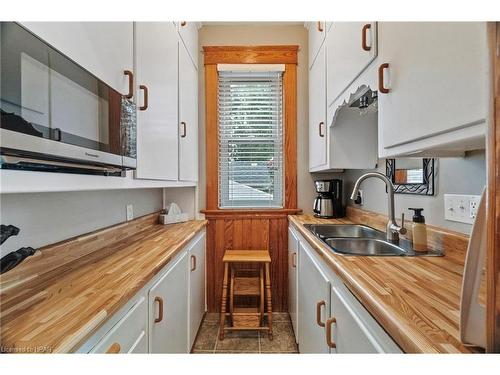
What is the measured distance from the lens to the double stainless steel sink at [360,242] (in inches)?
53.9

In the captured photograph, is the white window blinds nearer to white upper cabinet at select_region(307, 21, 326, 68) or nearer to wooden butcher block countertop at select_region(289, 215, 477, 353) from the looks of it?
white upper cabinet at select_region(307, 21, 326, 68)

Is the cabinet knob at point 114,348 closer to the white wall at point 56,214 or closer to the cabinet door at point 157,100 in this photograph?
the white wall at point 56,214

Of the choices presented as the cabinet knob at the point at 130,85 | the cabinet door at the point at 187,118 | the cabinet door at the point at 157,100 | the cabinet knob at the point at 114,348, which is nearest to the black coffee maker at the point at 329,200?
the cabinet door at the point at 187,118

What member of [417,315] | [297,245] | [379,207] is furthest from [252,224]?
[417,315]

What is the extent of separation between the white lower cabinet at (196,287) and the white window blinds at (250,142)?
61cm

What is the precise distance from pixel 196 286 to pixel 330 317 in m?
1.29

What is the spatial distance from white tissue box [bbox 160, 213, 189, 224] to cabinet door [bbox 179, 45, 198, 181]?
335mm

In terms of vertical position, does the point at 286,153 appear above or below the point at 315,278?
above

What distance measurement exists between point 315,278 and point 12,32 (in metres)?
1.48

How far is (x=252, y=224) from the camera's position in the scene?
107 inches

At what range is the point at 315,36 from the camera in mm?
2443

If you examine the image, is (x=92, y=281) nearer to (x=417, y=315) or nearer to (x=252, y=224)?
(x=417, y=315)

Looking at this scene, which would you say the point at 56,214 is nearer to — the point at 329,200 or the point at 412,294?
the point at 412,294

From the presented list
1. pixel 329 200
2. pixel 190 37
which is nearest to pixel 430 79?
pixel 329 200
